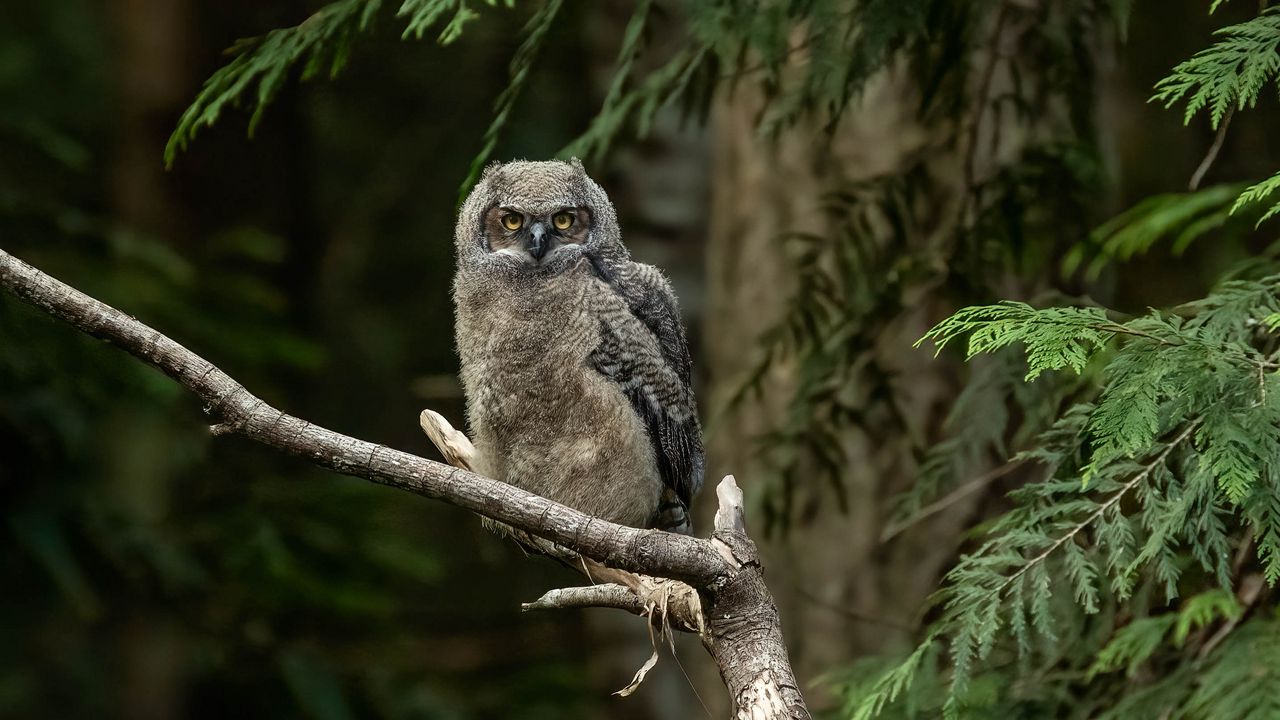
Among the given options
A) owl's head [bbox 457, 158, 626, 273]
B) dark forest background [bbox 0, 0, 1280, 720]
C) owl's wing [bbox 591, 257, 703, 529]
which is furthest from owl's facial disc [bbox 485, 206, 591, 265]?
dark forest background [bbox 0, 0, 1280, 720]

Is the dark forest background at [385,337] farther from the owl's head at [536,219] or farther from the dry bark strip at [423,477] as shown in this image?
the dry bark strip at [423,477]

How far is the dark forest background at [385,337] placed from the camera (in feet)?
16.4

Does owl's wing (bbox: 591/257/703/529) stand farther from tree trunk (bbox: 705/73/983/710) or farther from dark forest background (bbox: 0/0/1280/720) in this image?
tree trunk (bbox: 705/73/983/710)

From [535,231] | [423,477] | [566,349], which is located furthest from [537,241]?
[423,477]

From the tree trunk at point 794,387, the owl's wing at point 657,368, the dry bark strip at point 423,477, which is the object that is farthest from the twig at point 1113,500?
the tree trunk at point 794,387

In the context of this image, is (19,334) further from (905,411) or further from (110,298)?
(905,411)

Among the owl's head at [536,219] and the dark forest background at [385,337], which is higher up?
the dark forest background at [385,337]

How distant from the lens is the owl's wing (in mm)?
3688

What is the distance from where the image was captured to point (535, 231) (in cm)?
354

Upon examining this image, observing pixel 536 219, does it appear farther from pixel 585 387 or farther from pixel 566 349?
pixel 585 387

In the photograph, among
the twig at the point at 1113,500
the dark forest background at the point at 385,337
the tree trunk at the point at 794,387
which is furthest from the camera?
the tree trunk at the point at 794,387

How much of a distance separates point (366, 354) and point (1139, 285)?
20.5 feet

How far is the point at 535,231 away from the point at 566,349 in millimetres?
360

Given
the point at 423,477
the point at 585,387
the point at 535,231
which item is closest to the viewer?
the point at 423,477
